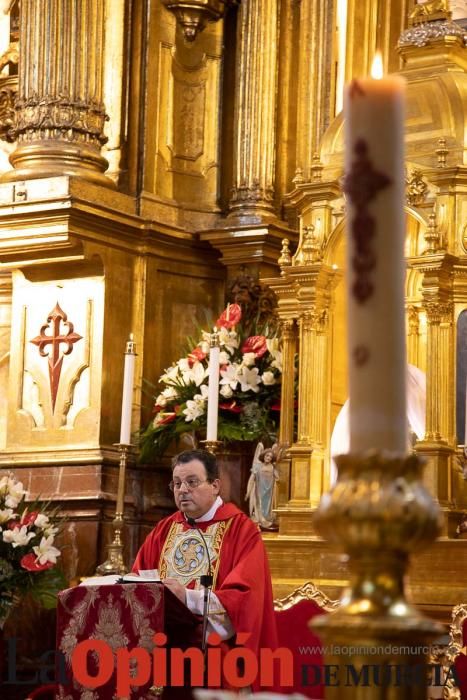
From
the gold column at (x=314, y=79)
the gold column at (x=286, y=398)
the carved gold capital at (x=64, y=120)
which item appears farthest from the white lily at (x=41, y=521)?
the gold column at (x=314, y=79)

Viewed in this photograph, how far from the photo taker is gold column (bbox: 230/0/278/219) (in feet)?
30.8

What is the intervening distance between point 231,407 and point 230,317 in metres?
0.64

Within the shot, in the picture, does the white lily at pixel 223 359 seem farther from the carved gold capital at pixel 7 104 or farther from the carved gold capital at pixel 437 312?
the carved gold capital at pixel 7 104

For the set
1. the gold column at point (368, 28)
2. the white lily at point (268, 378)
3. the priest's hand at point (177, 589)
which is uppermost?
the gold column at point (368, 28)

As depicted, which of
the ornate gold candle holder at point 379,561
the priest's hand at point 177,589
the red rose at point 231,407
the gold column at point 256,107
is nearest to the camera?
the ornate gold candle holder at point 379,561

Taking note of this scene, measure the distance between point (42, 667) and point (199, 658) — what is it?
215cm

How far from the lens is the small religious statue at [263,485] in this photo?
8086 millimetres

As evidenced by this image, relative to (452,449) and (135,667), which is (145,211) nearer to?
(452,449)

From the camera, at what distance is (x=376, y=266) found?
175cm

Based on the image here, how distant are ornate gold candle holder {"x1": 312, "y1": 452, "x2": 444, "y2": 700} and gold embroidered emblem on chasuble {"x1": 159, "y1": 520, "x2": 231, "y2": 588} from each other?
4.63 m

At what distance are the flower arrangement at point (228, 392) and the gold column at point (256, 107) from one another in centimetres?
101

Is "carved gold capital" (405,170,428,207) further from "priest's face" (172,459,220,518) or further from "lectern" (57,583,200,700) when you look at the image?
"lectern" (57,583,200,700)

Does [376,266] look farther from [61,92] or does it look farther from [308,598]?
[61,92]

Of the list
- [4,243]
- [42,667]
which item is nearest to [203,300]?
[4,243]
